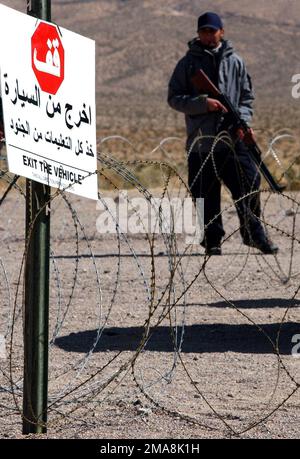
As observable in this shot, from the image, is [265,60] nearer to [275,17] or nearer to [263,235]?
[275,17]

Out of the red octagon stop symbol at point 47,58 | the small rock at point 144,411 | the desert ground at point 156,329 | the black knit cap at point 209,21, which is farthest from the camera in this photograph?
the black knit cap at point 209,21

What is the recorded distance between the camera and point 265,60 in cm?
10150

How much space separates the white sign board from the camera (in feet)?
15.2

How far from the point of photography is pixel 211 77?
10.7m

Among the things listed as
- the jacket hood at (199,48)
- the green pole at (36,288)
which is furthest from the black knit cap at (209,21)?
the green pole at (36,288)

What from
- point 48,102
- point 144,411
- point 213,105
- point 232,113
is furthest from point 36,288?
point 232,113

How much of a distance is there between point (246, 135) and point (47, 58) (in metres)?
6.05

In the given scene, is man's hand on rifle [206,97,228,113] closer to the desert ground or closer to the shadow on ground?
the desert ground

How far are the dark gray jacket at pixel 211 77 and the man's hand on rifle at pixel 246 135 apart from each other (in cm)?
17

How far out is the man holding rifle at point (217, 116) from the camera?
10.6 metres

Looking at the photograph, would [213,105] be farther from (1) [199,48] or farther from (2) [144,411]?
(2) [144,411]

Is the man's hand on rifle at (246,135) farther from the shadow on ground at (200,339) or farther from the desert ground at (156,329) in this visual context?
the shadow on ground at (200,339)

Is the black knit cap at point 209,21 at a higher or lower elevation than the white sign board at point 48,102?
higher
